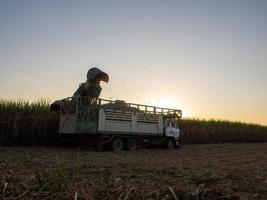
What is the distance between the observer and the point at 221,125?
43.8m

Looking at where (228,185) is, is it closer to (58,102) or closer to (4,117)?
(58,102)

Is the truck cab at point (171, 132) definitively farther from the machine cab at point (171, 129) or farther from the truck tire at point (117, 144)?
the truck tire at point (117, 144)

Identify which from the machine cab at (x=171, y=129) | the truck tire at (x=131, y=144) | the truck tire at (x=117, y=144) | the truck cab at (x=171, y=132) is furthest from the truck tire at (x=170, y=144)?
the truck tire at (x=117, y=144)

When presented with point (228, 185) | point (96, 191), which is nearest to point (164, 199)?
point (96, 191)

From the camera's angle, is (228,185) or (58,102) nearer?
(228,185)

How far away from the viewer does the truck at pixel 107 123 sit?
20.6m

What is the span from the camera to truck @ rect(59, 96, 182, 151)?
20578mm

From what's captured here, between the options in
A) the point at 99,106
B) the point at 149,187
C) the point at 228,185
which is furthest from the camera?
the point at 99,106

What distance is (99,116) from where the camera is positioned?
20422 mm

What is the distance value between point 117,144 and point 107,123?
136cm

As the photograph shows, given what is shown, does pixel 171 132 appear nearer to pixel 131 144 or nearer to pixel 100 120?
pixel 131 144

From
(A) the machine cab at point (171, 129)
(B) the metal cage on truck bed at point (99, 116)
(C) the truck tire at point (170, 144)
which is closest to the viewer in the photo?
(B) the metal cage on truck bed at point (99, 116)

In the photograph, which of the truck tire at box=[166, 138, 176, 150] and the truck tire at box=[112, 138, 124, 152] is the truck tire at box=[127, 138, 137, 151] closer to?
the truck tire at box=[112, 138, 124, 152]

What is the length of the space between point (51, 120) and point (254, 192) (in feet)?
58.6
